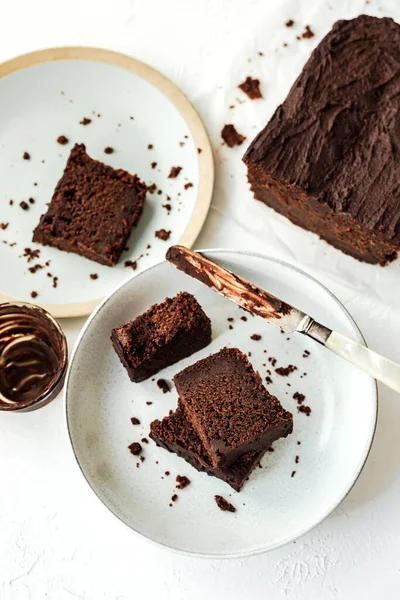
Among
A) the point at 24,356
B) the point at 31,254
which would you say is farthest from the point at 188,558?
the point at 31,254

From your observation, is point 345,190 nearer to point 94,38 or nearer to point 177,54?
point 177,54

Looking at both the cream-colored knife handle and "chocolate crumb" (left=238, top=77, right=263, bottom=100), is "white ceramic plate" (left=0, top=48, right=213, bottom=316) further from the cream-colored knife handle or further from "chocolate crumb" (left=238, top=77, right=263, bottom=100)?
the cream-colored knife handle

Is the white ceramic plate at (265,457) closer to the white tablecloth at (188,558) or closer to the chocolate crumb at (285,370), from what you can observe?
the chocolate crumb at (285,370)

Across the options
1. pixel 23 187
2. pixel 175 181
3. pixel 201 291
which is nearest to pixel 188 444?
pixel 201 291

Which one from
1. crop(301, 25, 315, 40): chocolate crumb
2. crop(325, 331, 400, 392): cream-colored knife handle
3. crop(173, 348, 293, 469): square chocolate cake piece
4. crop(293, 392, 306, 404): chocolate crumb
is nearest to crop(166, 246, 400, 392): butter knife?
crop(325, 331, 400, 392): cream-colored knife handle

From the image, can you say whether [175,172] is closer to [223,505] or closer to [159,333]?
[159,333]
